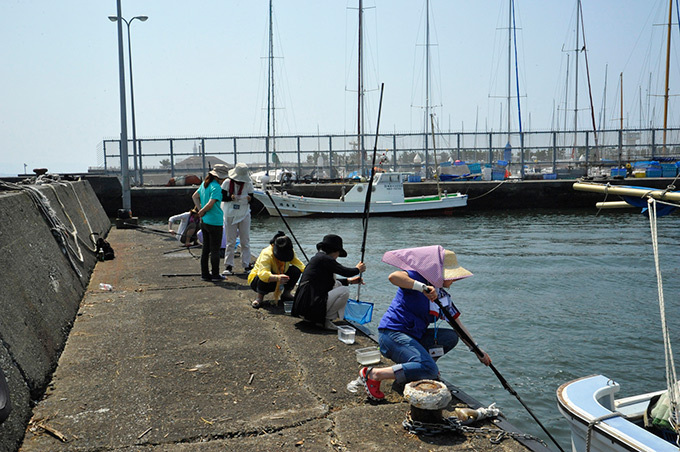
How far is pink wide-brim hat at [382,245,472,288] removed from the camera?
4.66m

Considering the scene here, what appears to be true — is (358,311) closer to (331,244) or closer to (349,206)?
(331,244)

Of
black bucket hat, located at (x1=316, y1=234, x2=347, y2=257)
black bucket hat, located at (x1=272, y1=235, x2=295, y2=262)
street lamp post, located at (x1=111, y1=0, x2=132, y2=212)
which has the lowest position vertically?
black bucket hat, located at (x1=272, y1=235, x2=295, y2=262)

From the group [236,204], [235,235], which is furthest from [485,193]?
[236,204]

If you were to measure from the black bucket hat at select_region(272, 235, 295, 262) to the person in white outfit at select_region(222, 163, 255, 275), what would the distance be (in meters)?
2.03

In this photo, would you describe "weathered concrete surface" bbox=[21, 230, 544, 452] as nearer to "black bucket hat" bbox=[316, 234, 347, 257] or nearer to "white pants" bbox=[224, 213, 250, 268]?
"black bucket hat" bbox=[316, 234, 347, 257]

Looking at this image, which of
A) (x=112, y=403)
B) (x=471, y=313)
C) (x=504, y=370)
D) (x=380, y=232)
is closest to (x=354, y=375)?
(x=112, y=403)

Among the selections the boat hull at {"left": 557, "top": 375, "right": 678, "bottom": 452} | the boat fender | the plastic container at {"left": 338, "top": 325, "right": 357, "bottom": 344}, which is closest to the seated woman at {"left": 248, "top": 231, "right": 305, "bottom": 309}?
the plastic container at {"left": 338, "top": 325, "right": 357, "bottom": 344}

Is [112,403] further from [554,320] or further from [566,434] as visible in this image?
[554,320]

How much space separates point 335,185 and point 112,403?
28186mm

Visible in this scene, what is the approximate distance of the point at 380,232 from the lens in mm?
24156

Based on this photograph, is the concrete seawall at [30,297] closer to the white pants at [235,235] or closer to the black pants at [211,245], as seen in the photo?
the black pants at [211,245]

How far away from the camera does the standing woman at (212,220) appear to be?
8.66 meters

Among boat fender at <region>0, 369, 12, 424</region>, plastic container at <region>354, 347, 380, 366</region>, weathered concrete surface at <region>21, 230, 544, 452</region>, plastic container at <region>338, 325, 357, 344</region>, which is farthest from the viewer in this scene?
plastic container at <region>338, 325, 357, 344</region>

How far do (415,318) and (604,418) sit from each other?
64.7 inches
